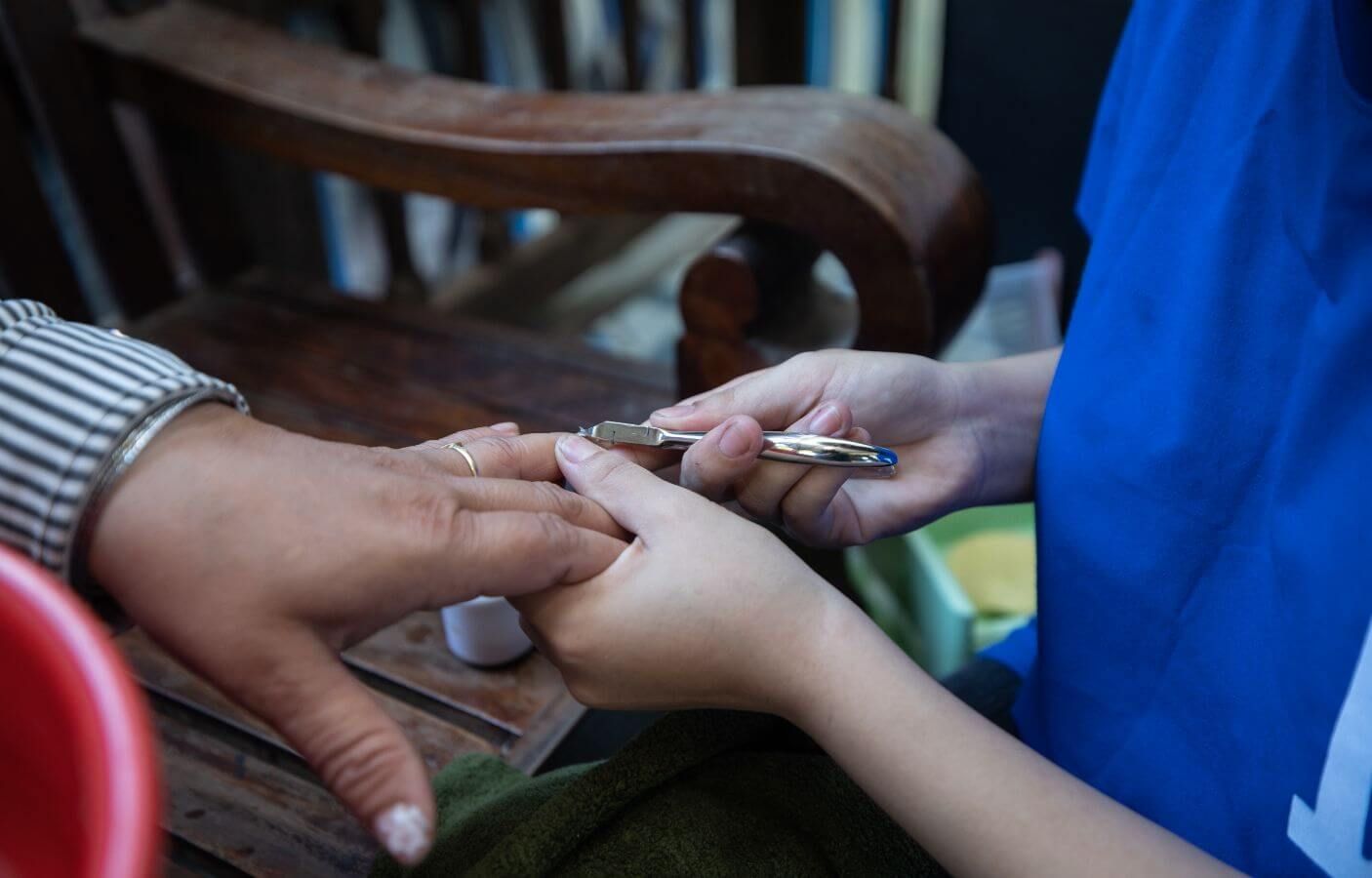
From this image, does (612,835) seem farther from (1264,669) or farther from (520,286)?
(520,286)

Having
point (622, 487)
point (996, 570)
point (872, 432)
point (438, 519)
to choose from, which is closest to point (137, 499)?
point (438, 519)

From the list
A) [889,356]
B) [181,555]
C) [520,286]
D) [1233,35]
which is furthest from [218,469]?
[520,286]

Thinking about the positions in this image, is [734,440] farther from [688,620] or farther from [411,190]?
[411,190]

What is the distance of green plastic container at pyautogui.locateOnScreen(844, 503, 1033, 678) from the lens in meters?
1.39

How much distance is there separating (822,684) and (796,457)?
0.58ft

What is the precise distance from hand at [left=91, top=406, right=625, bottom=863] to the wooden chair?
0.92 feet

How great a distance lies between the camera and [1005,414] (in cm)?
86

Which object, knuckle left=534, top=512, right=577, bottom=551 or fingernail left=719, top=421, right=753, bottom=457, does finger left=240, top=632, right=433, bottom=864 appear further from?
fingernail left=719, top=421, right=753, bottom=457

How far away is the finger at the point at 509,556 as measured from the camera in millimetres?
539

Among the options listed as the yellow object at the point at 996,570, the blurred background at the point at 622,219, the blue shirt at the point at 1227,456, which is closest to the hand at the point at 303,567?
the blue shirt at the point at 1227,456

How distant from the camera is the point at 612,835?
62 centimetres

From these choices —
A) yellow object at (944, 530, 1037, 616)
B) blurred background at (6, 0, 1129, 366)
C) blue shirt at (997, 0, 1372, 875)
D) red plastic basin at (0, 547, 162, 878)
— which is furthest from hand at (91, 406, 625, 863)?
yellow object at (944, 530, 1037, 616)

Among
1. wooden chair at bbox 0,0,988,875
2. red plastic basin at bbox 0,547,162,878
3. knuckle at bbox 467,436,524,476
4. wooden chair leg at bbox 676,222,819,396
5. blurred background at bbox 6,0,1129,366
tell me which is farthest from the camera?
blurred background at bbox 6,0,1129,366

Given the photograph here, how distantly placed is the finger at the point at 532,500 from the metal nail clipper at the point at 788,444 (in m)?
0.08
